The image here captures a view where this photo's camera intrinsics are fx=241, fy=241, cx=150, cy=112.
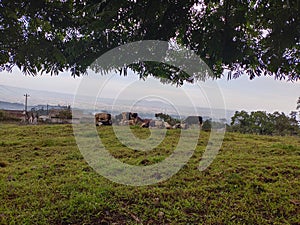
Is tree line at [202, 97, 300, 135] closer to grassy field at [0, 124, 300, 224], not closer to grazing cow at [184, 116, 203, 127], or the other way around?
grazing cow at [184, 116, 203, 127]

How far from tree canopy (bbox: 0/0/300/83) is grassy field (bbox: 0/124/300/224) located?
1.21 metres

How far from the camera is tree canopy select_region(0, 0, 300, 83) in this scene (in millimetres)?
1191

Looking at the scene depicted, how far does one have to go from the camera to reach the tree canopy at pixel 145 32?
1.19 meters

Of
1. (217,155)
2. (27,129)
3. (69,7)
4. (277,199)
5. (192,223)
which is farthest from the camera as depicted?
(27,129)

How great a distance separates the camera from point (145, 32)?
130cm

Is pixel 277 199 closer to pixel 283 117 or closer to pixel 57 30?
pixel 57 30

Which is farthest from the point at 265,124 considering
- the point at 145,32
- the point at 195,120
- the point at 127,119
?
the point at 145,32

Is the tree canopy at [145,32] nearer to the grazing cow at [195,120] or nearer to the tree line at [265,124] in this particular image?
the grazing cow at [195,120]

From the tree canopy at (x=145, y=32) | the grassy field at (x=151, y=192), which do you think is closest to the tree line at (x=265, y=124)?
the grassy field at (x=151, y=192)

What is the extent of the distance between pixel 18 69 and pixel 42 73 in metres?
0.13

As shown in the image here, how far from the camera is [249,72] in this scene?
1.33 metres

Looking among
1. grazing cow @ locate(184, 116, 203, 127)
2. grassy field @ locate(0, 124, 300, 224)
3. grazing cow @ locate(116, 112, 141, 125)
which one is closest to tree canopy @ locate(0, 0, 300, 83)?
grassy field @ locate(0, 124, 300, 224)

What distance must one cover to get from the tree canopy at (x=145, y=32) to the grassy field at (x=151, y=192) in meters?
1.21

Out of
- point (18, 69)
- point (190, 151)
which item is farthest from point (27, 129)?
point (18, 69)
